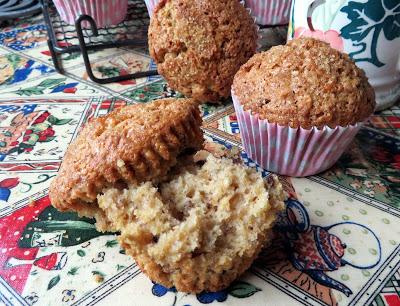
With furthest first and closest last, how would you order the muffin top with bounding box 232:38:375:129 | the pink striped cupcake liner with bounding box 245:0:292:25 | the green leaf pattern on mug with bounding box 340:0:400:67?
1. the pink striped cupcake liner with bounding box 245:0:292:25
2. the green leaf pattern on mug with bounding box 340:0:400:67
3. the muffin top with bounding box 232:38:375:129

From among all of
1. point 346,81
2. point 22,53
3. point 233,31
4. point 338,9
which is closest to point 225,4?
point 233,31

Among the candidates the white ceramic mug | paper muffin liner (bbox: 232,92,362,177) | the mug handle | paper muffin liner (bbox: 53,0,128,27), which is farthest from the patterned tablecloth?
paper muffin liner (bbox: 53,0,128,27)

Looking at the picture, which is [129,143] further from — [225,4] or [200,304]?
[225,4]

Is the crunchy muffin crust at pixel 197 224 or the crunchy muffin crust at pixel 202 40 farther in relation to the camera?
the crunchy muffin crust at pixel 202 40

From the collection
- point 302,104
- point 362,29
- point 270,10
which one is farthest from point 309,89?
point 270,10

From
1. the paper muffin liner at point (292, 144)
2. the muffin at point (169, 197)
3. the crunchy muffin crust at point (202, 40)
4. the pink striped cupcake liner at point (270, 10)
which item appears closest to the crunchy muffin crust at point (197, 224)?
the muffin at point (169, 197)

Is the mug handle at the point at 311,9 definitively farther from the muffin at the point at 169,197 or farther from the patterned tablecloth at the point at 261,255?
the muffin at the point at 169,197

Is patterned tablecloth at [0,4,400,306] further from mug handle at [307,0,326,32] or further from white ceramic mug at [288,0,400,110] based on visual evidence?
mug handle at [307,0,326,32]
